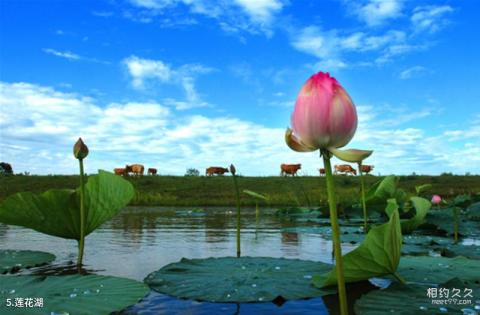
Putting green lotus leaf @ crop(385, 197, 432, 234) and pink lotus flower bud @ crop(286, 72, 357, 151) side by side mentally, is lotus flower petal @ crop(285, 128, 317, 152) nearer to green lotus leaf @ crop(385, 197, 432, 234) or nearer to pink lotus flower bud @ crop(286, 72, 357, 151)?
pink lotus flower bud @ crop(286, 72, 357, 151)

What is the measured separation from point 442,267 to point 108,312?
50.4 inches

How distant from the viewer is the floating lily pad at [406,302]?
44.0 inches

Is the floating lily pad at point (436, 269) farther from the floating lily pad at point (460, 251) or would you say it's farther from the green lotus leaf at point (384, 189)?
the green lotus leaf at point (384, 189)

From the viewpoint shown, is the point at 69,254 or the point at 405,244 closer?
the point at 69,254

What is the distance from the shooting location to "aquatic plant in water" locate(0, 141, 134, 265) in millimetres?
1872

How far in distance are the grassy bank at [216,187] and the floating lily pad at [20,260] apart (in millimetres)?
8095

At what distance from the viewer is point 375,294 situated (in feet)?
4.02

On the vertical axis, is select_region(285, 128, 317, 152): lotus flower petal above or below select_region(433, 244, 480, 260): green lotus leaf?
above

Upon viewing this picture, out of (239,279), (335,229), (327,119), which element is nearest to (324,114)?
(327,119)

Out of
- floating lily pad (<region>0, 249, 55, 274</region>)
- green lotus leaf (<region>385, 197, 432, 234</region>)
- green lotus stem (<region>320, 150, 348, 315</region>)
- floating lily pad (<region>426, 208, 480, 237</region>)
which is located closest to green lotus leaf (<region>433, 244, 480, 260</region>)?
green lotus leaf (<region>385, 197, 432, 234</region>)

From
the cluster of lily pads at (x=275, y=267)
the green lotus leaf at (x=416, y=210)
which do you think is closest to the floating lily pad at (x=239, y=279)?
the cluster of lily pads at (x=275, y=267)

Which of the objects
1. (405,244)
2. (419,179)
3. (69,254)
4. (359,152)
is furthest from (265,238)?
(419,179)

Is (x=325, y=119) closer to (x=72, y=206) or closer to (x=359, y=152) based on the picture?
(x=359, y=152)

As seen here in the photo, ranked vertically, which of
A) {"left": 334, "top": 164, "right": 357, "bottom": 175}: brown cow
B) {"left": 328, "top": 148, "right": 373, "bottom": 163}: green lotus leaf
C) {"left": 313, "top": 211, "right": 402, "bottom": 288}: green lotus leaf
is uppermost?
{"left": 334, "top": 164, "right": 357, "bottom": 175}: brown cow
